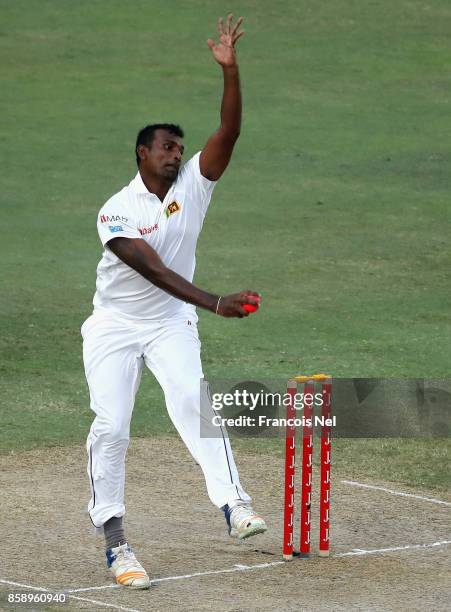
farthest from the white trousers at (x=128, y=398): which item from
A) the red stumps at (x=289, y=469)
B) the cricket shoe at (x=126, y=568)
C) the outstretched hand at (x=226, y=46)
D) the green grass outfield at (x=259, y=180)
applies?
the green grass outfield at (x=259, y=180)

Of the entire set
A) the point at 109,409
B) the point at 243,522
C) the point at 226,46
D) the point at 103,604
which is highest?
the point at 226,46

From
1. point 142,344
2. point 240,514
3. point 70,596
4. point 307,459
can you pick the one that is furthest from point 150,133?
point 70,596

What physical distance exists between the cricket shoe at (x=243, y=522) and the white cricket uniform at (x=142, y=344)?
0.23 ft

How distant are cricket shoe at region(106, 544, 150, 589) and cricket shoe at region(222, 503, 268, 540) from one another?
534 millimetres

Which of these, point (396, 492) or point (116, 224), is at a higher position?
point (116, 224)

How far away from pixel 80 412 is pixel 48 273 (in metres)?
5.36

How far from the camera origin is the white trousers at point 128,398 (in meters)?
7.74

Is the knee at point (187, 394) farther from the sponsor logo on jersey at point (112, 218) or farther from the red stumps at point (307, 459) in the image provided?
the sponsor logo on jersey at point (112, 218)

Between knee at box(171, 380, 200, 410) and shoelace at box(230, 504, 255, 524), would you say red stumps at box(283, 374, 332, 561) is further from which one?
knee at box(171, 380, 200, 410)

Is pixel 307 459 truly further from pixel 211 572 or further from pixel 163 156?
pixel 163 156

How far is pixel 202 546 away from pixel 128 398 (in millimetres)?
1137

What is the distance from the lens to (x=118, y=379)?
25.6 feet

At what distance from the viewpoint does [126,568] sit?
24.8 feet

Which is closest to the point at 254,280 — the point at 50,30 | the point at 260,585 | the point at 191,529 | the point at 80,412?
the point at 80,412
